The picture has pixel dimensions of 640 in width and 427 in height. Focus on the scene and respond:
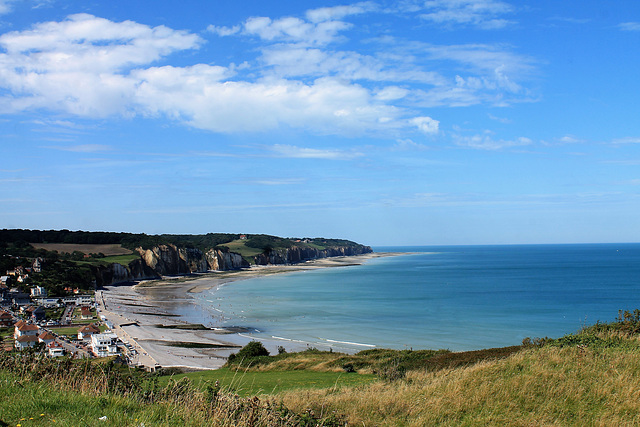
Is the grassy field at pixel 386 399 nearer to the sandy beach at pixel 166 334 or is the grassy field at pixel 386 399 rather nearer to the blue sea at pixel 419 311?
the blue sea at pixel 419 311

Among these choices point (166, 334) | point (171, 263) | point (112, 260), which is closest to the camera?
point (166, 334)

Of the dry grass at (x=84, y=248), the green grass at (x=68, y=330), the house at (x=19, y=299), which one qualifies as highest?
the dry grass at (x=84, y=248)

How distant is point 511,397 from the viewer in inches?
305

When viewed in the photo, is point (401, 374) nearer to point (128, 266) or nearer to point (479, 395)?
point (479, 395)

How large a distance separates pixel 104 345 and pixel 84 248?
300 ft

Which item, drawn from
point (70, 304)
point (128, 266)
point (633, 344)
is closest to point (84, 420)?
point (633, 344)

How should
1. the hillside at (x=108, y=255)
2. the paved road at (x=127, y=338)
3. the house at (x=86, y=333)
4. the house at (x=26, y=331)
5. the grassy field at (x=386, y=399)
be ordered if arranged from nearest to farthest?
the grassy field at (x=386, y=399), the paved road at (x=127, y=338), the house at (x=26, y=331), the house at (x=86, y=333), the hillside at (x=108, y=255)

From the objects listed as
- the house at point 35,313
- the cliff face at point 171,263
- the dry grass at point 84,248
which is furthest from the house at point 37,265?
the house at point 35,313

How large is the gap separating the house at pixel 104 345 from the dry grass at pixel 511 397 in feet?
77.9

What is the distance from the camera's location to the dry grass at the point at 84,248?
107m

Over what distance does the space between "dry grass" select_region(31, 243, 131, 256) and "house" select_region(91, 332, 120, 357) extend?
272 ft

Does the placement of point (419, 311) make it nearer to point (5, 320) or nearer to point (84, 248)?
point (5, 320)

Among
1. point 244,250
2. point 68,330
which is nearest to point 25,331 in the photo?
point 68,330

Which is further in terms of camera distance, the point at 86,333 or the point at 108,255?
the point at 108,255
